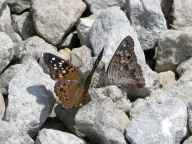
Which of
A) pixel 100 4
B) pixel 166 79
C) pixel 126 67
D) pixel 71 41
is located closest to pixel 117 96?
pixel 126 67

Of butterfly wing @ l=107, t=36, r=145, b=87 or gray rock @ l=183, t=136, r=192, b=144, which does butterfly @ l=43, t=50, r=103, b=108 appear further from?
gray rock @ l=183, t=136, r=192, b=144

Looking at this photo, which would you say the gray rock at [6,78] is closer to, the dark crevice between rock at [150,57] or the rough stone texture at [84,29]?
the rough stone texture at [84,29]

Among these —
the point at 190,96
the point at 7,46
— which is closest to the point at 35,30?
the point at 7,46

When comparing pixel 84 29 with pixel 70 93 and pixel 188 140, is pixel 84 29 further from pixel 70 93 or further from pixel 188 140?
pixel 188 140

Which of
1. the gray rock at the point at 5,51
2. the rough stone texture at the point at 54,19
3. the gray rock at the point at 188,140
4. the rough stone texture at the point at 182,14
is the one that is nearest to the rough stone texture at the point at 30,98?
the gray rock at the point at 5,51

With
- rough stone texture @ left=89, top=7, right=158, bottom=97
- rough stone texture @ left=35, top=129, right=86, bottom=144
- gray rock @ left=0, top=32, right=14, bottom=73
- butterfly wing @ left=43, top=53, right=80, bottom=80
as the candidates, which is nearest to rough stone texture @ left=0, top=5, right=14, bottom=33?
gray rock @ left=0, top=32, right=14, bottom=73
